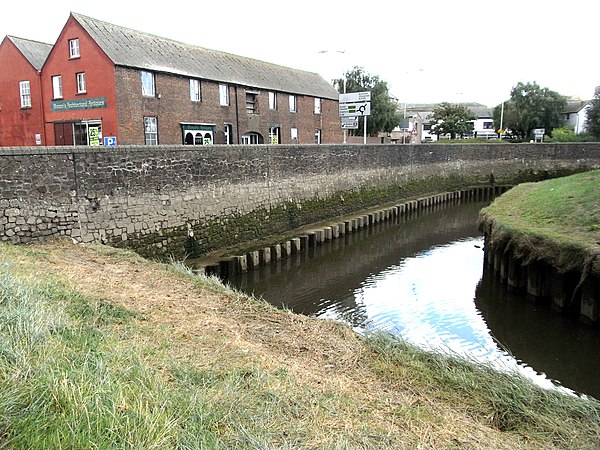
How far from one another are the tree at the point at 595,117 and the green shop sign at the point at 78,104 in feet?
160

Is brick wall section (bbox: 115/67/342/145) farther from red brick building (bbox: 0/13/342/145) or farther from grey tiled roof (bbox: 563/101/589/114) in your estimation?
grey tiled roof (bbox: 563/101/589/114)

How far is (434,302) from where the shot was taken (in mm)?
11695

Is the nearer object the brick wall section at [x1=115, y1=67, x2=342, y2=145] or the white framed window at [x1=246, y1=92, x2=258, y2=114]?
the brick wall section at [x1=115, y1=67, x2=342, y2=145]

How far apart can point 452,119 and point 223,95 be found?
3962cm

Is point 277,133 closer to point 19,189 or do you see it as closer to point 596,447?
point 19,189

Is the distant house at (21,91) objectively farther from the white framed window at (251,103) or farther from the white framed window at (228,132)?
the white framed window at (251,103)

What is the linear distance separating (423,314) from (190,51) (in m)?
24.7

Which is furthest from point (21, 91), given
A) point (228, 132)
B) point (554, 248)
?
point (554, 248)

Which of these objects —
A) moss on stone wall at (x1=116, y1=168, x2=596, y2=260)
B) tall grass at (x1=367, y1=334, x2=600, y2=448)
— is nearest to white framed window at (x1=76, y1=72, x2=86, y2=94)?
moss on stone wall at (x1=116, y1=168, x2=596, y2=260)

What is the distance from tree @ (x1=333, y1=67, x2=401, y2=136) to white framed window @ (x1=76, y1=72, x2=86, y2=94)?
32011 millimetres

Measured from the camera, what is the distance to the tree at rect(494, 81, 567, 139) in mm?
56375

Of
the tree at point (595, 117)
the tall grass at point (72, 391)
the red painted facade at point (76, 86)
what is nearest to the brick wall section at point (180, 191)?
the tall grass at point (72, 391)

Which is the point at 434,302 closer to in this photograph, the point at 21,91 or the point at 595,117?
the point at 21,91

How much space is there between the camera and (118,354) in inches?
166
